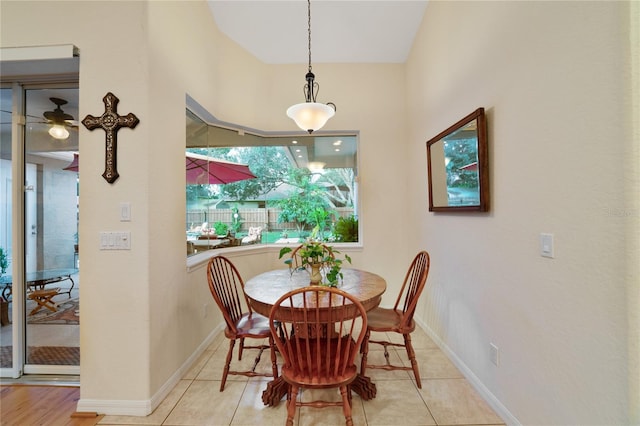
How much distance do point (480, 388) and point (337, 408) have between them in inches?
40.7

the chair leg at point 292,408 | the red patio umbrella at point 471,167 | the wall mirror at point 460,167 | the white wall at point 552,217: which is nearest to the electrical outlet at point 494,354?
the white wall at point 552,217

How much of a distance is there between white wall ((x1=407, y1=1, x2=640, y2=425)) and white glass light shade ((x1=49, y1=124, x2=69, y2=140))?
129 inches

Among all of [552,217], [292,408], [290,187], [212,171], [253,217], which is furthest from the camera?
[290,187]

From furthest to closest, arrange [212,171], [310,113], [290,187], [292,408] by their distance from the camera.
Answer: [290,187] → [212,171] → [310,113] → [292,408]

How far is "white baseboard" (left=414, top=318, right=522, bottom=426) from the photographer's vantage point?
162cm

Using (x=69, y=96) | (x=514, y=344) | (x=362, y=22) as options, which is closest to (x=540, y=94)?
(x=514, y=344)

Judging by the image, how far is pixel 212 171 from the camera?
3.18 metres

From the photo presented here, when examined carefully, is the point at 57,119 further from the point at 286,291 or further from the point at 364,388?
→ the point at 364,388

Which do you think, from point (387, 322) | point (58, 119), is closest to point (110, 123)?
point (58, 119)

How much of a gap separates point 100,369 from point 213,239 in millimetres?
1567

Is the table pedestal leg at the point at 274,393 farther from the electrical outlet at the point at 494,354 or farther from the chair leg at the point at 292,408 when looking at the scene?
the electrical outlet at the point at 494,354

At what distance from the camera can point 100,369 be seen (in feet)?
5.90

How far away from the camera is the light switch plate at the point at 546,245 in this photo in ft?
4.34

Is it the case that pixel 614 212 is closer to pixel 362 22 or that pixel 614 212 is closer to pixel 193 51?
pixel 362 22
